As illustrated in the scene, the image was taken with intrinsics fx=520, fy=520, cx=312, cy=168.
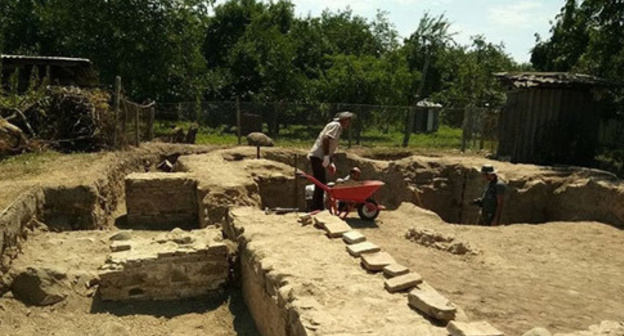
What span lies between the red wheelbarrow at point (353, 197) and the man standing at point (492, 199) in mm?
2337

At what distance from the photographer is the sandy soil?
5742mm

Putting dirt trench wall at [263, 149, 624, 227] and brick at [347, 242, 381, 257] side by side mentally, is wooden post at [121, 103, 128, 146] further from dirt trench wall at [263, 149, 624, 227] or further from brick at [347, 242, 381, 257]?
brick at [347, 242, 381, 257]

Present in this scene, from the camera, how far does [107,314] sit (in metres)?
6.09

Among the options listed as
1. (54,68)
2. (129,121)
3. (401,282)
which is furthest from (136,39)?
(401,282)

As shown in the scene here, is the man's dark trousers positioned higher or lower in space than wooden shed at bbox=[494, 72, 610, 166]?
lower

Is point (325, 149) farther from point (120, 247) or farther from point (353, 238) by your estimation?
point (120, 247)

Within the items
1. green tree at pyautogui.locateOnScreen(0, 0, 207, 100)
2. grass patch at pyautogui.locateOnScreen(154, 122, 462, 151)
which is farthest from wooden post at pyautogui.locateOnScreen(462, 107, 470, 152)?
green tree at pyautogui.locateOnScreen(0, 0, 207, 100)

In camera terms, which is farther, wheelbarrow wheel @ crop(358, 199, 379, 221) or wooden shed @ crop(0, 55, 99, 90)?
wooden shed @ crop(0, 55, 99, 90)

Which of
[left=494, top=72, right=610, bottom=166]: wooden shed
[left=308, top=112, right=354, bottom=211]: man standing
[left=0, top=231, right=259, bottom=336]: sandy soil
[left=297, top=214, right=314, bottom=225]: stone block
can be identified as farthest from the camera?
[left=494, top=72, right=610, bottom=166]: wooden shed

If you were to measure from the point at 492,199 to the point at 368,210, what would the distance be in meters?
2.59

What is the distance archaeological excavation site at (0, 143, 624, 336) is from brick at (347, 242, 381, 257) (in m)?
0.02

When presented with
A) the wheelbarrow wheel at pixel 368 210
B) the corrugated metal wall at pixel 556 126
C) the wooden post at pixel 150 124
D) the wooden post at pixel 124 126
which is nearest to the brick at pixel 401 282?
the wheelbarrow wheel at pixel 368 210

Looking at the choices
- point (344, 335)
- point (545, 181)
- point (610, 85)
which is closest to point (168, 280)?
point (344, 335)

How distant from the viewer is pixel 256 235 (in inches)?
257
